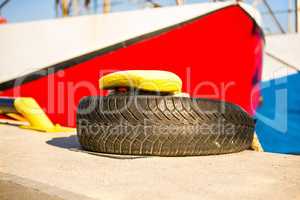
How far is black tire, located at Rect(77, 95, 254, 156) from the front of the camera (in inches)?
128

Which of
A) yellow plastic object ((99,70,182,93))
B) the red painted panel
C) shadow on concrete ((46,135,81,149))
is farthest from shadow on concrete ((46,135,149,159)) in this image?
the red painted panel

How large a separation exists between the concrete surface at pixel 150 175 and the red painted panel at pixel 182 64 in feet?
9.22

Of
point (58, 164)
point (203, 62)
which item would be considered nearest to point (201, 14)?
point (203, 62)

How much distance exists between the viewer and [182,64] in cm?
659

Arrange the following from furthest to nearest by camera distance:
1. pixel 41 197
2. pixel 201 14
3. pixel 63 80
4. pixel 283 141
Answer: pixel 283 141 < pixel 201 14 < pixel 63 80 < pixel 41 197

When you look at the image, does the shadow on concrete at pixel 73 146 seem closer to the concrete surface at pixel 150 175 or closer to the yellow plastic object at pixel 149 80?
the concrete surface at pixel 150 175

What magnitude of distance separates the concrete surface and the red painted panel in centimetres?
281

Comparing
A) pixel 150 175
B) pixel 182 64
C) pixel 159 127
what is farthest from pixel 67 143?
pixel 182 64

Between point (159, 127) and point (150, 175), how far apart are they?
2.89ft

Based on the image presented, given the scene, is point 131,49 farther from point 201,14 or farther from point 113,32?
point 201,14

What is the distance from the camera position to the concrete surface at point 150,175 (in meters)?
1.92

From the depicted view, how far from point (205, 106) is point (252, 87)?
4.90m

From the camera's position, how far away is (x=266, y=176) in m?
2.37

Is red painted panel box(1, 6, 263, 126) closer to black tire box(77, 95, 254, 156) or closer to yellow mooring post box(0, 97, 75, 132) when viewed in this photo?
yellow mooring post box(0, 97, 75, 132)
